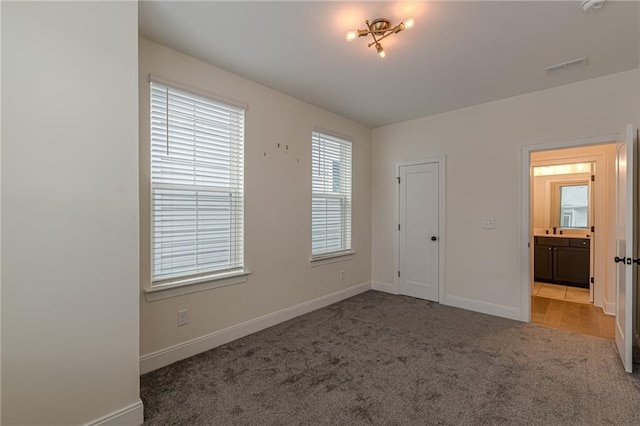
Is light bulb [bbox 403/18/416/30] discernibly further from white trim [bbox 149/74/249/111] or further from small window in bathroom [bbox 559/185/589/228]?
small window in bathroom [bbox 559/185/589/228]

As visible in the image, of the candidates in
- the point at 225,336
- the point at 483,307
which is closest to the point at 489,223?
the point at 483,307

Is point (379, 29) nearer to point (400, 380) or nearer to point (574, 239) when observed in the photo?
point (400, 380)

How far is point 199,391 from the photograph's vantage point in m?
2.13

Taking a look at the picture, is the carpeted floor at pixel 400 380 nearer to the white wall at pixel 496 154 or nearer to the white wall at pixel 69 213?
the white wall at pixel 69 213

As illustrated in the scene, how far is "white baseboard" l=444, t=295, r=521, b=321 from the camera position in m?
3.58

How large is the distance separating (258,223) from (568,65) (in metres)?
3.42

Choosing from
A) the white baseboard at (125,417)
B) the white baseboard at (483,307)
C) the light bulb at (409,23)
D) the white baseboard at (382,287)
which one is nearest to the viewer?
the white baseboard at (125,417)

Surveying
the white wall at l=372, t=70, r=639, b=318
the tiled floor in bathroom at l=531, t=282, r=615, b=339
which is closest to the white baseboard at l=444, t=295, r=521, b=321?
the white wall at l=372, t=70, r=639, b=318

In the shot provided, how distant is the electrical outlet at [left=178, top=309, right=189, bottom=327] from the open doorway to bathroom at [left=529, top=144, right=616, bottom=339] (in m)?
3.92

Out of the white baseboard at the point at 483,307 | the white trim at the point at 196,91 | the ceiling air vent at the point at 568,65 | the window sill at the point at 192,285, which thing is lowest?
the white baseboard at the point at 483,307

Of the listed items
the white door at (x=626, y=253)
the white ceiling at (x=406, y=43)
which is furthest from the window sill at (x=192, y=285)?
the white door at (x=626, y=253)

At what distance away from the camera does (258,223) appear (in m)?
3.22

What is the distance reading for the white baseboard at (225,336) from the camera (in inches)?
96.0

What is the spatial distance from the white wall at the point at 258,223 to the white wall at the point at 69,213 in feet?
2.10
